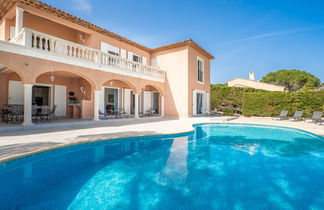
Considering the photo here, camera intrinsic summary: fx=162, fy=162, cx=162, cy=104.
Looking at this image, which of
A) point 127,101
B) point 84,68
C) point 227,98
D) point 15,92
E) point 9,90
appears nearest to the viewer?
point 84,68

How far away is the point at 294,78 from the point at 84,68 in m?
49.8

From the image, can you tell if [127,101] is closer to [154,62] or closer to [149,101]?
[149,101]

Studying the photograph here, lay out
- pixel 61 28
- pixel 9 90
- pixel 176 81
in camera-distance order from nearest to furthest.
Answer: pixel 9 90, pixel 61 28, pixel 176 81

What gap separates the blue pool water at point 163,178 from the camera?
10.0 feet

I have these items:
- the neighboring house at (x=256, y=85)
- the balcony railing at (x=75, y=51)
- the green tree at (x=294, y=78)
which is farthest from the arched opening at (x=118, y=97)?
the green tree at (x=294, y=78)

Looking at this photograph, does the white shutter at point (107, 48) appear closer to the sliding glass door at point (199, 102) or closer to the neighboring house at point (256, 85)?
the sliding glass door at point (199, 102)

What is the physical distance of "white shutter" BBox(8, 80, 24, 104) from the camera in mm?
10188

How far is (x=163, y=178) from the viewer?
400 cm

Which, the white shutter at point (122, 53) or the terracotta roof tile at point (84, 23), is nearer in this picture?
the terracotta roof tile at point (84, 23)

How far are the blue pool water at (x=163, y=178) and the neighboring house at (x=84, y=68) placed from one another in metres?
4.97

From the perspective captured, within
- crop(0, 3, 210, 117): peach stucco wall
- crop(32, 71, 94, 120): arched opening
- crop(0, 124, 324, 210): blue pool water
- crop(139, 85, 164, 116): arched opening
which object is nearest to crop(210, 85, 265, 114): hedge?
crop(0, 3, 210, 117): peach stucco wall

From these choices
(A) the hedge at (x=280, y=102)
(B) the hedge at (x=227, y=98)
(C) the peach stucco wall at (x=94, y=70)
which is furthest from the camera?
(B) the hedge at (x=227, y=98)

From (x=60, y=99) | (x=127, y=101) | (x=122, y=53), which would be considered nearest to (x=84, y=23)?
(x=122, y=53)

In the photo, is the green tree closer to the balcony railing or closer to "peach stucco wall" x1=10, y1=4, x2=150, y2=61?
the balcony railing
